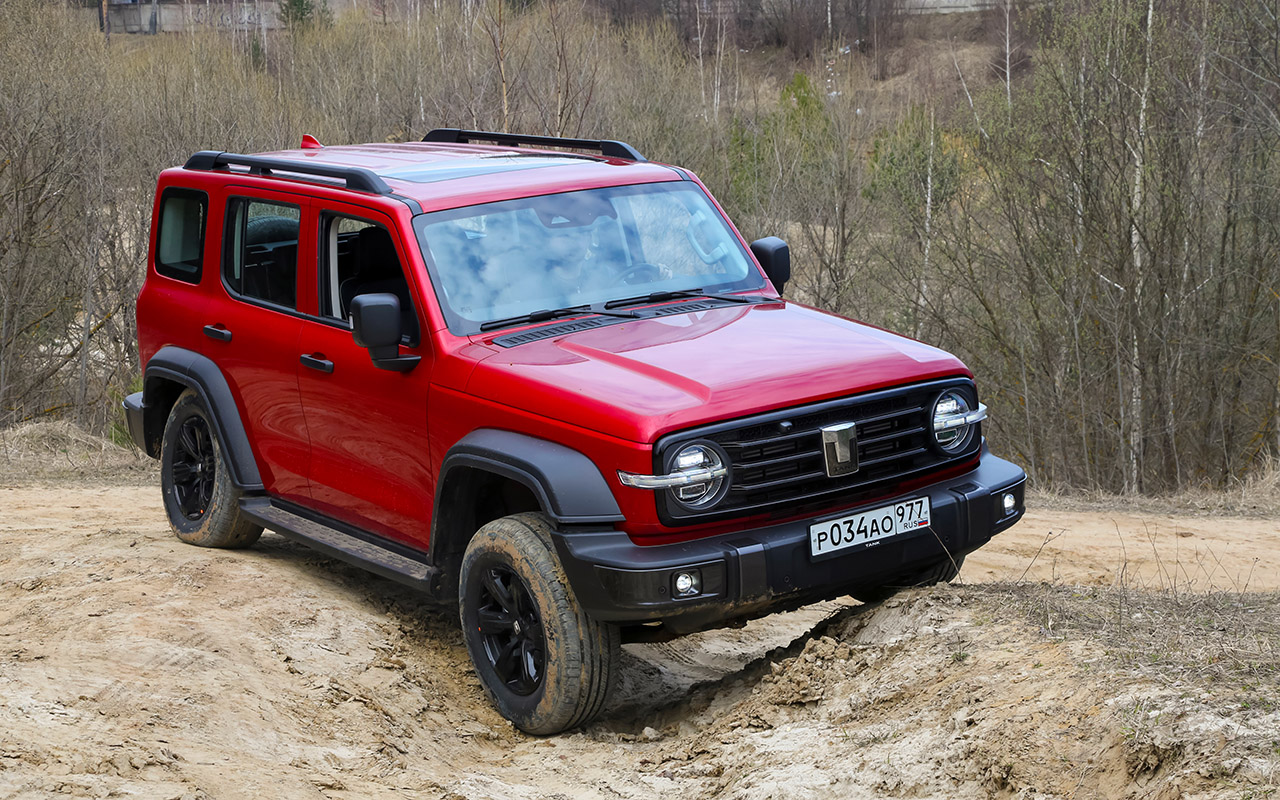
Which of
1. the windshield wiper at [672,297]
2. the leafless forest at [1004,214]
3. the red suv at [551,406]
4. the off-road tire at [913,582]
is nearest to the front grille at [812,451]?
the red suv at [551,406]

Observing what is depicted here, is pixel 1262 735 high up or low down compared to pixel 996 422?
up

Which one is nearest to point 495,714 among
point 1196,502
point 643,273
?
point 643,273

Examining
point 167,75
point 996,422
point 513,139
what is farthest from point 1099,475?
point 167,75

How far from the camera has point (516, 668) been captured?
16.6 ft

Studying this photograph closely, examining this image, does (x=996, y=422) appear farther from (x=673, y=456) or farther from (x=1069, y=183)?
(x=673, y=456)

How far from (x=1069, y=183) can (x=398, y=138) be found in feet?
50.1

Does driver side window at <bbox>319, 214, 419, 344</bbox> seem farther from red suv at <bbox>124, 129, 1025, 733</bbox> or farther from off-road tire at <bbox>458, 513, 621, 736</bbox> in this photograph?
off-road tire at <bbox>458, 513, 621, 736</bbox>

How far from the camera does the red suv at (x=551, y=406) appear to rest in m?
4.45

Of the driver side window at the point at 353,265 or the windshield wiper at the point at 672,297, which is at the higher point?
the driver side window at the point at 353,265

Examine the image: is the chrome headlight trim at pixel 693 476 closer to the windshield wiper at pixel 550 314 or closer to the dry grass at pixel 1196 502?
the windshield wiper at pixel 550 314

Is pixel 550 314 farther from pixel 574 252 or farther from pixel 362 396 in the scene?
pixel 362 396

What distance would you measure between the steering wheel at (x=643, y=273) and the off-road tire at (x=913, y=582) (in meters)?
1.62

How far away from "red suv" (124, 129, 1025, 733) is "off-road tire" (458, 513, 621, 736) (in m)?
0.01

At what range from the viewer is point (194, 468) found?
708cm
